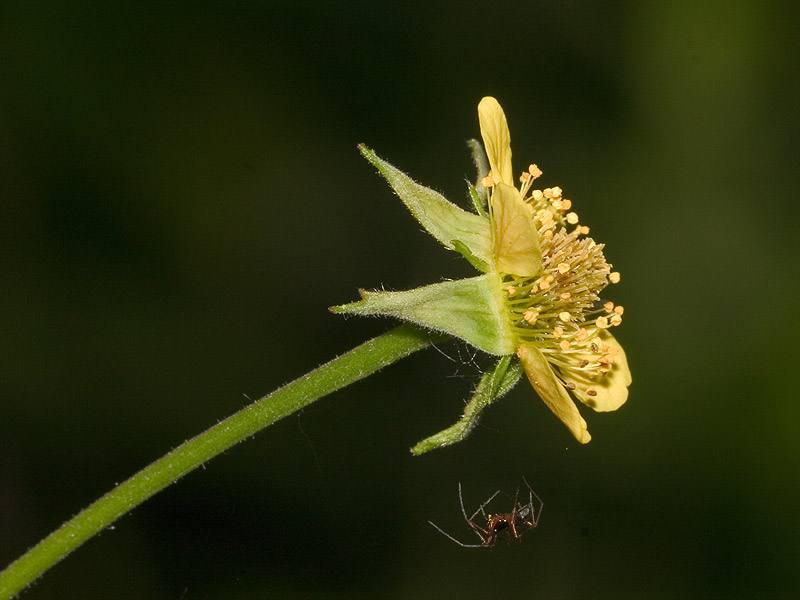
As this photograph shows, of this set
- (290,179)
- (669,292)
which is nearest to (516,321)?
(290,179)

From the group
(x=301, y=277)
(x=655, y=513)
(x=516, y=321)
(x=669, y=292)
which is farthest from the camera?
(x=669, y=292)

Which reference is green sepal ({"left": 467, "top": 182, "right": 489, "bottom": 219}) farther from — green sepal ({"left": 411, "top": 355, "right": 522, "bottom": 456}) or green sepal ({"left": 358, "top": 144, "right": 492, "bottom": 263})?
green sepal ({"left": 411, "top": 355, "right": 522, "bottom": 456})

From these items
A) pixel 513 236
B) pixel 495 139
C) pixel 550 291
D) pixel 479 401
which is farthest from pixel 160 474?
pixel 495 139

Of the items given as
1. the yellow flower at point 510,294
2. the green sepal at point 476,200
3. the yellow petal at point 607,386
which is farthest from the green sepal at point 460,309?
the yellow petal at point 607,386

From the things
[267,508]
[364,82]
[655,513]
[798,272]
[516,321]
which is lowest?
[516,321]

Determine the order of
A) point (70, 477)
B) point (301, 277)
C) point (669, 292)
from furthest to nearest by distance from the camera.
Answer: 1. point (669, 292)
2. point (301, 277)
3. point (70, 477)

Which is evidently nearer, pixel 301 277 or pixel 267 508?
pixel 267 508

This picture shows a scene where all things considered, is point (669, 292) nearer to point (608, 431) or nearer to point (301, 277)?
point (608, 431)

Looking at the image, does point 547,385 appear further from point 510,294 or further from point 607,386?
point 607,386

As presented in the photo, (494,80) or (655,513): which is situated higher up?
(494,80)
